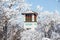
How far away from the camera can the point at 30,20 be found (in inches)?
171

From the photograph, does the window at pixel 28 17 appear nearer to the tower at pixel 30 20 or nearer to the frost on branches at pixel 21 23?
the tower at pixel 30 20

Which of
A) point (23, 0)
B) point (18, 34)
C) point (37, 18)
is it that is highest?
point (23, 0)

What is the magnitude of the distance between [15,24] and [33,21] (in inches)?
12.6

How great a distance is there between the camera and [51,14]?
170 inches

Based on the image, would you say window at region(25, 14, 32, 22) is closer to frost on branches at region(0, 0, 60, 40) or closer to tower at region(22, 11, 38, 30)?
tower at region(22, 11, 38, 30)

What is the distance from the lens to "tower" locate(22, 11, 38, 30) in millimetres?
4305

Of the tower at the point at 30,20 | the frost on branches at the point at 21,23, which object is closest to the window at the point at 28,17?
the tower at the point at 30,20

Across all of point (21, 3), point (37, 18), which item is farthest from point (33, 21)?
point (21, 3)

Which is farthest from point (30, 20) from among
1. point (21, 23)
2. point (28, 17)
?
point (21, 23)

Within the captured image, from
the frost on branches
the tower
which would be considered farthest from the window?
the frost on branches

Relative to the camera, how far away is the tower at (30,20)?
430 cm

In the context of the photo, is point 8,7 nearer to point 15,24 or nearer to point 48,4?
point 15,24

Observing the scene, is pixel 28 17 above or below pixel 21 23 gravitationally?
above

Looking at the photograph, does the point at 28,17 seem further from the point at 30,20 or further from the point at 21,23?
the point at 21,23
